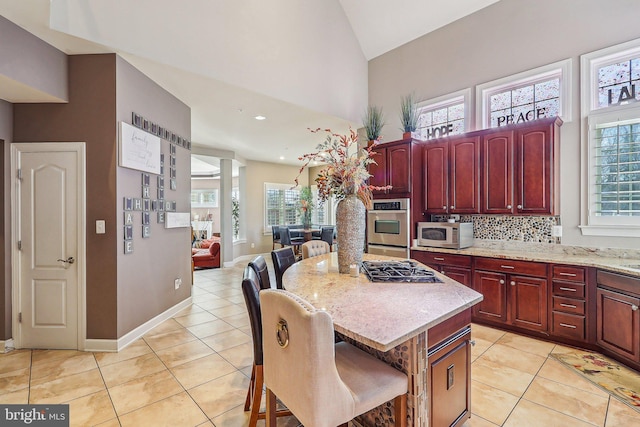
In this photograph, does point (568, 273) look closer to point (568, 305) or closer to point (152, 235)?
point (568, 305)

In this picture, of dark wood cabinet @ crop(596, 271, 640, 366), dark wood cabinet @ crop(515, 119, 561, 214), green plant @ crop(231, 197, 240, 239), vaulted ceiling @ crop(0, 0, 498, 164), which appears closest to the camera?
dark wood cabinet @ crop(596, 271, 640, 366)

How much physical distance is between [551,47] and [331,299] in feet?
13.3

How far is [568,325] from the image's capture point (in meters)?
2.96

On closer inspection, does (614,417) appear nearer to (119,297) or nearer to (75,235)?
(119,297)

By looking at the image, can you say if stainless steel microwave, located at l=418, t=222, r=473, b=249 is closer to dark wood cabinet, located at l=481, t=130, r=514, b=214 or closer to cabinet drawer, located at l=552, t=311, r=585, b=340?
dark wood cabinet, located at l=481, t=130, r=514, b=214

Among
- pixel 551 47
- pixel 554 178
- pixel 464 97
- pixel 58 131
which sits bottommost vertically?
pixel 554 178

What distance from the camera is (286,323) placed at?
4.01ft

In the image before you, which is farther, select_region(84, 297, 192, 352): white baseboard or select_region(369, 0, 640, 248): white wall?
select_region(369, 0, 640, 248): white wall

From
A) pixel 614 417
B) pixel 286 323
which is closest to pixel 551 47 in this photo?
pixel 614 417

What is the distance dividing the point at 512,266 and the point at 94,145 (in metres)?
4.59

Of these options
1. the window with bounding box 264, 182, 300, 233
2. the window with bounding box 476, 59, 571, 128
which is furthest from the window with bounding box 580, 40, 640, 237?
the window with bounding box 264, 182, 300, 233

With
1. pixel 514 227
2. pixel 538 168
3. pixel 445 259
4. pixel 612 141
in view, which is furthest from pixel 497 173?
pixel 445 259

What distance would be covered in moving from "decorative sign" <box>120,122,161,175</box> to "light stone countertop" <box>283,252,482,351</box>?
221 cm

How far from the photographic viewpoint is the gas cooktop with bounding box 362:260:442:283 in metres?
1.95
